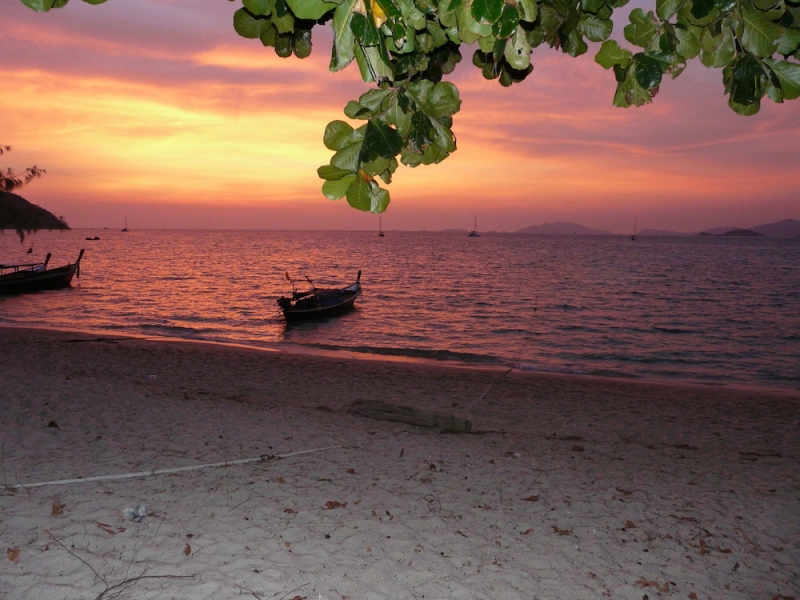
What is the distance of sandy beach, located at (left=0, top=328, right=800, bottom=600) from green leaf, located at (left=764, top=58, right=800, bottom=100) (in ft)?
12.5

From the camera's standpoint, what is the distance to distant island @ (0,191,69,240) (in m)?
16.1

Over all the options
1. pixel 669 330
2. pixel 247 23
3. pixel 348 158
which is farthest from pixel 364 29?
pixel 669 330

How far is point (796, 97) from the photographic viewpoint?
1799mm

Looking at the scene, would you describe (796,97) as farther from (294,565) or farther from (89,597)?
(89,597)

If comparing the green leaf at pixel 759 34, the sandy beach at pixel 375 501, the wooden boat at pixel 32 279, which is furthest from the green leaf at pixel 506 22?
the wooden boat at pixel 32 279

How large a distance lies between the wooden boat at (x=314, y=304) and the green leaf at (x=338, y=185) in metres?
23.5

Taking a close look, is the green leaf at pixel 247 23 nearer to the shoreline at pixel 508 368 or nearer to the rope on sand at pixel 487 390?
the rope on sand at pixel 487 390

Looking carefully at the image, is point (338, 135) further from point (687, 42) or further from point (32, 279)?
point (32, 279)

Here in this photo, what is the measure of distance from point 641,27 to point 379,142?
1014 millimetres

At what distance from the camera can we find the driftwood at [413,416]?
847 cm

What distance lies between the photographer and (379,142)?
177 cm

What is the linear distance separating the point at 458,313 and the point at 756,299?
23.8 m

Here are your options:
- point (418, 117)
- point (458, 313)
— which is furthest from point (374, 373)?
point (458, 313)

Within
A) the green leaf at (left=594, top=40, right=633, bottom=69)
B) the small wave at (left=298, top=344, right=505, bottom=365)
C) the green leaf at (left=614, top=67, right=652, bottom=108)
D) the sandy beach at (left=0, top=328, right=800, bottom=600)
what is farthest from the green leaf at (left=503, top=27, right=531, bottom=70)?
the small wave at (left=298, top=344, right=505, bottom=365)
